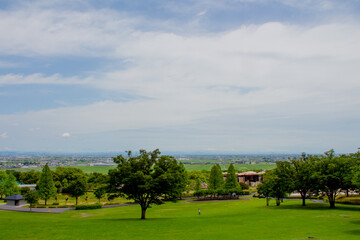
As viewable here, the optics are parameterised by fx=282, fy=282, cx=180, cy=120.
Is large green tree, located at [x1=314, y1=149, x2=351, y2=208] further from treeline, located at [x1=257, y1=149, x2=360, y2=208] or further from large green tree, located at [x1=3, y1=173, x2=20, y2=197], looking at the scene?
large green tree, located at [x1=3, y1=173, x2=20, y2=197]

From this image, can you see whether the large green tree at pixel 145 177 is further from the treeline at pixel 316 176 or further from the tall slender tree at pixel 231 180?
the tall slender tree at pixel 231 180

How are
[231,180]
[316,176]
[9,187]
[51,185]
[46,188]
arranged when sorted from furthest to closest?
1. [231,180]
2. [9,187]
3. [51,185]
4. [46,188]
5. [316,176]

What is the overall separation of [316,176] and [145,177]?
83.2ft

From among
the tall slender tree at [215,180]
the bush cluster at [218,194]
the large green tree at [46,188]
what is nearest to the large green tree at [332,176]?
the bush cluster at [218,194]

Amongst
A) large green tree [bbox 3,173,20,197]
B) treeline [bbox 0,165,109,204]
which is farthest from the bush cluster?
large green tree [bbox 3,173,20,197]

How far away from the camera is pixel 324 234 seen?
22.8 meters

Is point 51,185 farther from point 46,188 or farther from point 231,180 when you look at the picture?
point 231,180

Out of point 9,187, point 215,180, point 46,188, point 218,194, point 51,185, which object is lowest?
point 218,194

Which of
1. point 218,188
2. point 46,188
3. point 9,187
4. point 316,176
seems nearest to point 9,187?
point 9,187

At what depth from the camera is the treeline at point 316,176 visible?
41344 millimetres

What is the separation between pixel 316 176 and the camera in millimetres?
41906

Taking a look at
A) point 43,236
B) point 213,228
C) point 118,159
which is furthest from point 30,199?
point 213,228

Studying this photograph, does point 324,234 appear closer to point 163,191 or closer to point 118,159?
point 163,191

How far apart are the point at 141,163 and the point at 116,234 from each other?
562 inches
